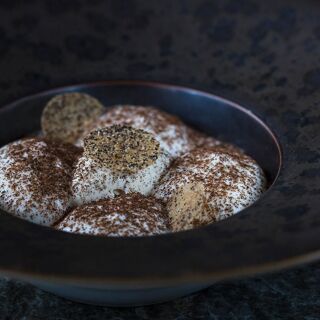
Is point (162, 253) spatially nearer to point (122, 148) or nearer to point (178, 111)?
point (122, 148)

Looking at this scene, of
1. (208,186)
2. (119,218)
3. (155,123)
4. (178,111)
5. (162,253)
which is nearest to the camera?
(162,253)

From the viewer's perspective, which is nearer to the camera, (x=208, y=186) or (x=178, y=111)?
(x=208, y=186)

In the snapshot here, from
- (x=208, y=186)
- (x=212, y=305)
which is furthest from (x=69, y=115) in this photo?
(x=212, y=305)

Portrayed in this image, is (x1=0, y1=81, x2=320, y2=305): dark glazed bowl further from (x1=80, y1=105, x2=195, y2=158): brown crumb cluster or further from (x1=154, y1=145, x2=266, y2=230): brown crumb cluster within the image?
(x1=80, y1=105, x2=195, y2=158): brown crumb cluster

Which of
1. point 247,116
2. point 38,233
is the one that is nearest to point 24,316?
point 38,233

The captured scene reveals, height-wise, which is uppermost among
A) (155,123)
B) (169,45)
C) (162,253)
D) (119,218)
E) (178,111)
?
(169,45)

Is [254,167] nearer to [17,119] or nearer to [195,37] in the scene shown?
[195,37]
